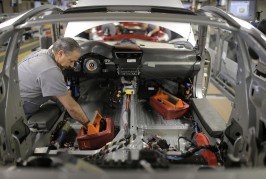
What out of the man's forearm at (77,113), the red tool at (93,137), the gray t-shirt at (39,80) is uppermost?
the gray t-shirt at (39,80)

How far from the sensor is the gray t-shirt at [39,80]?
2822 millimetres

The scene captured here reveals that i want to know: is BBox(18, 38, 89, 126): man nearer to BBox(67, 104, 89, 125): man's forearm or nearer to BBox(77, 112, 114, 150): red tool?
BBox(67, 104, 89, 125): man's forearm

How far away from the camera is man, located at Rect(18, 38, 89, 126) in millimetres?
2826

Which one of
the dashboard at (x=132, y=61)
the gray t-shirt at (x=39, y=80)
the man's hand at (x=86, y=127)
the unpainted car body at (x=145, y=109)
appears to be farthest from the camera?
the dashboard at (x=132, y=61)

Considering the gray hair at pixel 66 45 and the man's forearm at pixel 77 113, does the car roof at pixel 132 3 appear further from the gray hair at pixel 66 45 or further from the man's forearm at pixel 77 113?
the man's forearm at pixel 77 113

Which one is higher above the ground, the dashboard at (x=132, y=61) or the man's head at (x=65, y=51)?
the man's head at (x=65, y=51)

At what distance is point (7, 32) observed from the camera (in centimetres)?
190

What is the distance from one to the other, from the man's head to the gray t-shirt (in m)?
0.09

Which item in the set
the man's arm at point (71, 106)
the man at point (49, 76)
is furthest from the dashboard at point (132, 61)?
the man's arm at point (71, 106)

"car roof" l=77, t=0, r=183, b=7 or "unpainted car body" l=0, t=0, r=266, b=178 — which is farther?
"car roof" l=77, t=0, r=183, b=7

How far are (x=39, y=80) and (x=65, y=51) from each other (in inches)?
16.4

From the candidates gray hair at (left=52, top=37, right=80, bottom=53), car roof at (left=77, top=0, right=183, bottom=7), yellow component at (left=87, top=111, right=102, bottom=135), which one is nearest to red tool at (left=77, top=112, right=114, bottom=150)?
Answer: yellow component at (left=87, top=111, right=102, bottom=135)

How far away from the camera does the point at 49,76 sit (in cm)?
282

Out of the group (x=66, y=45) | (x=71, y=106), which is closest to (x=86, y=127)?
(x=71, y=106)
